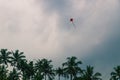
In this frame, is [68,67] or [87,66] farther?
[68,67]

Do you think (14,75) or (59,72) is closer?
(14,75)

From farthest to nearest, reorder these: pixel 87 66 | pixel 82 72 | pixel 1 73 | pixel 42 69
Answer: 1. pixel 42 69
2. pixel 82 72
3. pixel 87 66
4. pixel 1 73

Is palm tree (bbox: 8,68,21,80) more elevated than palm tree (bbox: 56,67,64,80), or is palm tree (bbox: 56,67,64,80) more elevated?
palm tree (bbox: 56,67,64,80)

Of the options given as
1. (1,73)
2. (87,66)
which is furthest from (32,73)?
(1,73)

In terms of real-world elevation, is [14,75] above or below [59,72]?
below

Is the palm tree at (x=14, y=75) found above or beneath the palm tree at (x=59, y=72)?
beneath

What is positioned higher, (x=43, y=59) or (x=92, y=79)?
(x=43, y=59)

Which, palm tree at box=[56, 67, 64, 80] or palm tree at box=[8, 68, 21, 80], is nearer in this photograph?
palm tree at box=[8, 68, 21, 80]

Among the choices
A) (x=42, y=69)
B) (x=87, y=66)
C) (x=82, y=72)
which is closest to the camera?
(x=87, y=66)

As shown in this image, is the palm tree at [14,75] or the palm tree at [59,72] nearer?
the palm tree at [14,75]

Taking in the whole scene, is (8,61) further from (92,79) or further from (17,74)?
(92,79)
